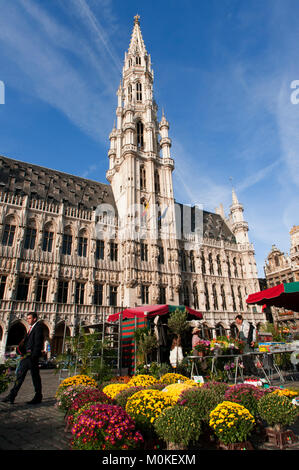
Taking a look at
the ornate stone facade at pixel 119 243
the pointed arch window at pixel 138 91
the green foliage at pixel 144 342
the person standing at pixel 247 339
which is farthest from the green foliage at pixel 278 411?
the pointed arch window at pixel 138 91

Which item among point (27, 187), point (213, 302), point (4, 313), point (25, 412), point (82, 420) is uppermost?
point (27, 187)

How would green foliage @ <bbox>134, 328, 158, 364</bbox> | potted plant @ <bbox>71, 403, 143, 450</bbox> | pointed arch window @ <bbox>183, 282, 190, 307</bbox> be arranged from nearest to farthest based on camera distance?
1. potted plant @ <bbox>71, 403, 143, 450</bbox>
2. green foliage @ <bbox>134, 328, 158, 364</bbox>
3. pointed arch window @ <bbox>183, 282, 190, 307</bbox>

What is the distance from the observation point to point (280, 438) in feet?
14.5

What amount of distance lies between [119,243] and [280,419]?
1165 inches

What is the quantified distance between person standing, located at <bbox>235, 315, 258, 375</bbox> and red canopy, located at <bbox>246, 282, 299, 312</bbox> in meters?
0.93

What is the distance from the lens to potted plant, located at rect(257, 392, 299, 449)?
4.48 metres

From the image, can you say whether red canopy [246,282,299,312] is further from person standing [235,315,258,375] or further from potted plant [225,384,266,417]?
potted plant [225,384,266,417]

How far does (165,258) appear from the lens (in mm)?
34344

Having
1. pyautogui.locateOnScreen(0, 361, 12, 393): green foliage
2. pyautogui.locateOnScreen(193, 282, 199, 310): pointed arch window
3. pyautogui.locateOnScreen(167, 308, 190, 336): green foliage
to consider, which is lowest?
pyautogui.locateOnScreen(0, 361, 12, 393): green foliage

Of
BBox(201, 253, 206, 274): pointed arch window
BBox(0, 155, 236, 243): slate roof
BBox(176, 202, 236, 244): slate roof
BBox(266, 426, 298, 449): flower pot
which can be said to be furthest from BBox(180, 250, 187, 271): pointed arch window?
BBox(266, 426, 298, 449): flower pot
